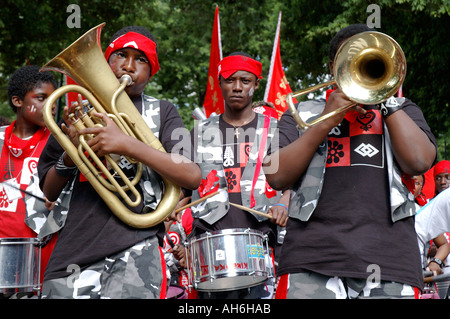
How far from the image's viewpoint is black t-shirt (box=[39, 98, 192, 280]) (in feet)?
10.9

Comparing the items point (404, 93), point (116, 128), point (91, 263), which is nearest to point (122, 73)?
point (116, 128)

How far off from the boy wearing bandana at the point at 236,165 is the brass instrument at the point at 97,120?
4.33 ft

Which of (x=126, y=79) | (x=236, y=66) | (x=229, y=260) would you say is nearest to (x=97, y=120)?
(x=126, y=79)

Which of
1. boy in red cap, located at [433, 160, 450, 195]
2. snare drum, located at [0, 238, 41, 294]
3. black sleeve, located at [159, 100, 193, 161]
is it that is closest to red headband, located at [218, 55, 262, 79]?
black sleeve, located at [159, 100, 193, 161]

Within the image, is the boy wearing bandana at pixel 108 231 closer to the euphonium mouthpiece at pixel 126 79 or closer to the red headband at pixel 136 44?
the euphonium mouthpiece at pixel 126 79

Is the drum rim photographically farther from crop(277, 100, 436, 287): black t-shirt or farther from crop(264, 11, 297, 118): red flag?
crop(264, 11, 297, 118): red flag

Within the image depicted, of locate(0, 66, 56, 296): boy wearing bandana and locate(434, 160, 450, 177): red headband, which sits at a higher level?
locate(434, 160, 450, 177): red headband

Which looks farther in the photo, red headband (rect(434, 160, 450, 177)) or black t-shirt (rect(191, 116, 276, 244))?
red headband (rect(434, 160, 450, 177))

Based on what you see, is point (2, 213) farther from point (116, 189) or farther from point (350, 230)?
point (350, 230)

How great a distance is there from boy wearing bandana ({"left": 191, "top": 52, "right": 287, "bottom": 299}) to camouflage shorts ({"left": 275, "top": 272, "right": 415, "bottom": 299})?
1479 mm

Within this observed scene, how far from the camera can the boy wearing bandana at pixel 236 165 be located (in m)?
Result: 4.85

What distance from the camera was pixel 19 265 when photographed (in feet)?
13.5

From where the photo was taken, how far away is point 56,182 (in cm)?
355

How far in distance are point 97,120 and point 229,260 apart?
1.50 m
